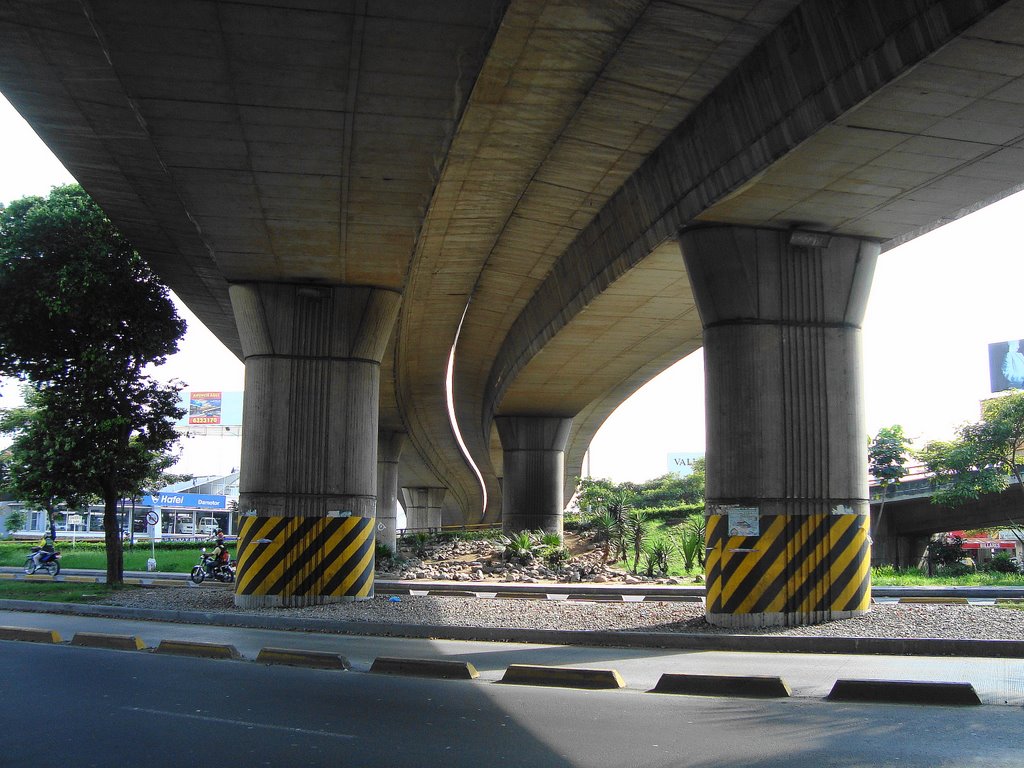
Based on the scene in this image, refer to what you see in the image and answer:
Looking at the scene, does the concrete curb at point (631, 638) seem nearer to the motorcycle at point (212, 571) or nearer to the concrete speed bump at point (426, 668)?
the concrete speed bump at point (426, 668)

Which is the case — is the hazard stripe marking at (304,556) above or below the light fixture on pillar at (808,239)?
below

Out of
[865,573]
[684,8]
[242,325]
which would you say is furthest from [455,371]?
[684,8]

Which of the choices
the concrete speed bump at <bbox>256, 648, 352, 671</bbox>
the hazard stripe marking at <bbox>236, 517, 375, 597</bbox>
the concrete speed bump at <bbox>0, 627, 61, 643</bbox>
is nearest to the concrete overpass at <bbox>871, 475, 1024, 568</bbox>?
the hazard stripe marking at <bbox>236, 517, 375, 597</bbox>

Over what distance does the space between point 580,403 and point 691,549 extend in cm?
1295

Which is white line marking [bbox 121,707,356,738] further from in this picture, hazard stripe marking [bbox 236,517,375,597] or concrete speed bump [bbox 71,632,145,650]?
hazard stripe marking [bbox 236,517,375,597]

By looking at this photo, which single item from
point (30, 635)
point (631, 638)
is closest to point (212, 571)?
point (30, 635)

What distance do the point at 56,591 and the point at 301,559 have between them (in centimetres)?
671

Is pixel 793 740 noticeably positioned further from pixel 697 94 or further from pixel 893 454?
pixel 893 454

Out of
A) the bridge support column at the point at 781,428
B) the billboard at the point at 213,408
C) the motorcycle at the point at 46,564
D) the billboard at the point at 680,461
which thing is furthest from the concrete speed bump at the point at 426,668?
the billboard at the point at 680,461

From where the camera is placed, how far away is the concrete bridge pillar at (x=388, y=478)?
165 feet

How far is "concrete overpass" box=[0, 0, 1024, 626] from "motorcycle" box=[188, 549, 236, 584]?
7.46 meters

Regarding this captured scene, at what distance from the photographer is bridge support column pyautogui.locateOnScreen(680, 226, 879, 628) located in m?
14.2

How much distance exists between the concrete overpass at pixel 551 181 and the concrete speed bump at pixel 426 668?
17.3 feet

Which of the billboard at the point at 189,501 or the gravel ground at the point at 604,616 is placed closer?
the gravel ground at the point at 604,616
